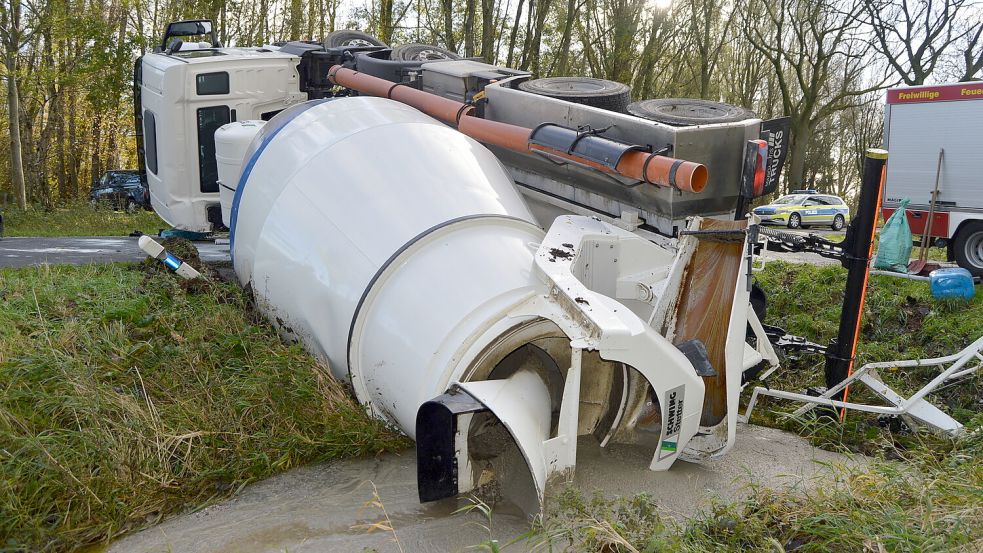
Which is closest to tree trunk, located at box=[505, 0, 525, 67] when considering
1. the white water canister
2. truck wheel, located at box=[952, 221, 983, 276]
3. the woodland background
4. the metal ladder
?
the woodland background

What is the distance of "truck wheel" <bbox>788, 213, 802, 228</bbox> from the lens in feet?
78.8

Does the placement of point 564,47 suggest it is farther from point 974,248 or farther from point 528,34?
point 974,248

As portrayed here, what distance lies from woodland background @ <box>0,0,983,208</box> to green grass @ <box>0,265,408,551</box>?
16958 millimetres

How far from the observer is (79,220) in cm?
1709

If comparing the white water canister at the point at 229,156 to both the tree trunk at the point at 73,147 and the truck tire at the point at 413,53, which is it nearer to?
the truck tire at the point at 413,53

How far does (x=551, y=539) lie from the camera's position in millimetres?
3059

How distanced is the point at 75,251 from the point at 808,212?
809 inches

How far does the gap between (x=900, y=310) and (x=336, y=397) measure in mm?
5637

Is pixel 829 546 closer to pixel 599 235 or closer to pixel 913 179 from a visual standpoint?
pixel 599 235

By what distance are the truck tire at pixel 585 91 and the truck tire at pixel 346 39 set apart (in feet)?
13.0

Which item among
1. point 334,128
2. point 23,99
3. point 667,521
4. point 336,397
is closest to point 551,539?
point 667,521

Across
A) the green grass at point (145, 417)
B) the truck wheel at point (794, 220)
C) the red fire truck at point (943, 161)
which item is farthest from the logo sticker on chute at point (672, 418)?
Answer: the truck wheel at point (794, 220)

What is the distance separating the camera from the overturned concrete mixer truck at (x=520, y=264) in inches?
139

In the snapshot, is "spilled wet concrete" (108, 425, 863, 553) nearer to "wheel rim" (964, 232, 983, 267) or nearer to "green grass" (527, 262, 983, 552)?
"green grass" (527, 262, 983, 552)
